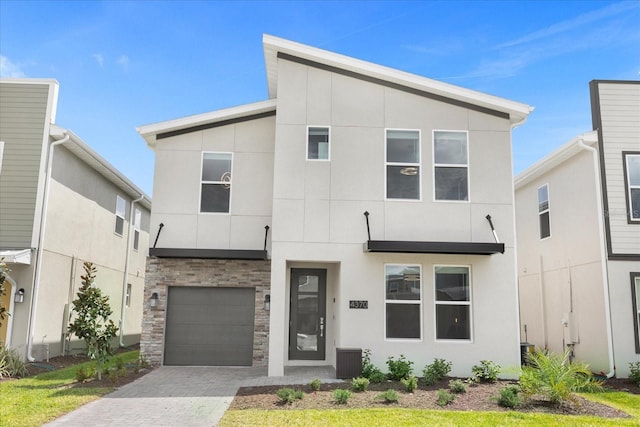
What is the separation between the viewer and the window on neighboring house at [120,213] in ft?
64.0

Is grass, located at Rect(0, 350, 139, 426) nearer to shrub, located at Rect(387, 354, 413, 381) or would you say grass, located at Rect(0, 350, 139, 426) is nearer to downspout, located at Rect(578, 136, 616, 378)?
shrub, located at Rect(387, 354, 413, 381)

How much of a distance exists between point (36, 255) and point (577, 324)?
49.5ft

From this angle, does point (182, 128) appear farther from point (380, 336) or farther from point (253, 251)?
point (380, 336)

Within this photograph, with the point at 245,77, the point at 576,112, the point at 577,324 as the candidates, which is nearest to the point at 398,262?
the point at 577,324

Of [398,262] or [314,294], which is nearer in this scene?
[398,262]

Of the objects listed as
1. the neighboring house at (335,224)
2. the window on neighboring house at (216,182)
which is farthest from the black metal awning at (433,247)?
the window on neighboring house at (216,182)

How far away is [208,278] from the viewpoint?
45.8 feet

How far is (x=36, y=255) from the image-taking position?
1354cm

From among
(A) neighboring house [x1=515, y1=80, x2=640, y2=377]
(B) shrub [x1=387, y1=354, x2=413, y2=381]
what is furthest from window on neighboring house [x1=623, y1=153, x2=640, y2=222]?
(B) shrub [x1=387, y1=354, x2=413, y2=381]

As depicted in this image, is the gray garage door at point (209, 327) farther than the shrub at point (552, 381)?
Yes

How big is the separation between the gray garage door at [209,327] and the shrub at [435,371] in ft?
16.6

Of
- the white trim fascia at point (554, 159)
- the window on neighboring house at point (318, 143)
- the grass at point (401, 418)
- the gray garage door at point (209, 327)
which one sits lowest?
the grass at point (401, 418)

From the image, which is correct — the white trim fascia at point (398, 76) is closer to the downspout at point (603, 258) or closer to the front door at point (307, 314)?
the downspout at point (603, 258)

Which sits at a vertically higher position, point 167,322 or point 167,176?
point 167,176
